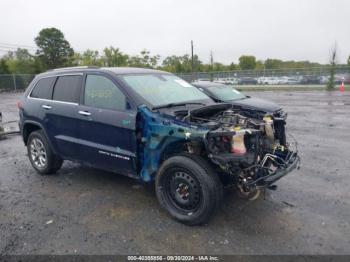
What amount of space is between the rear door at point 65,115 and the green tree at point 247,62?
6877 cm

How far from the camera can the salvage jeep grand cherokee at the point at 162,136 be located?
344 centimetres

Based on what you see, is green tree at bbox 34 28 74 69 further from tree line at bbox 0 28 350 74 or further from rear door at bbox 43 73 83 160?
rear door at bbox 43 73 83 160

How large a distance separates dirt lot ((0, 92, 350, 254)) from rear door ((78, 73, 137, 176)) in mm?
560

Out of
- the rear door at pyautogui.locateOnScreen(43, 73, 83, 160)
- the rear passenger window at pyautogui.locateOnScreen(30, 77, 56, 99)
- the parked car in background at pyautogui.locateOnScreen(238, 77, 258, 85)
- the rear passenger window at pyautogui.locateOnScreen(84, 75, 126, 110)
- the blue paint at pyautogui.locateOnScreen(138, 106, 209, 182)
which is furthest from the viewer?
the parked car in background at pyautogui.locateOnScreen(238, 77, 258, 85)

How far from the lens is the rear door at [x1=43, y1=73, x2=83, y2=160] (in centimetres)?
462

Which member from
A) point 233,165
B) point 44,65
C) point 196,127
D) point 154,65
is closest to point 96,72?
point 196,127

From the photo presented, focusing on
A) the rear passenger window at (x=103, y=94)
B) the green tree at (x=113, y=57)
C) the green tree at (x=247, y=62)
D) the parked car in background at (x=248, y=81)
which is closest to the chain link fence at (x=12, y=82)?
the green tree at (x=113, y=57)

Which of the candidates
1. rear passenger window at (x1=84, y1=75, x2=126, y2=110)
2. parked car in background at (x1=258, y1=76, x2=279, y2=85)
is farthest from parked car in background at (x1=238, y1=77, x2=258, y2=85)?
rear passenger window at (x1=84, y1=75, x2=126, y2=110)

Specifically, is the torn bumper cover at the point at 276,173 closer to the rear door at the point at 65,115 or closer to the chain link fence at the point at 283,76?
the rear door at the point at 65,115

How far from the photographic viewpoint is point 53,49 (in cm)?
5738

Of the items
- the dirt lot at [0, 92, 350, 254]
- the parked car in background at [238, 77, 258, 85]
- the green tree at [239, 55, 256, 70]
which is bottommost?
the dirt lot at [0, 92, 350, 254]

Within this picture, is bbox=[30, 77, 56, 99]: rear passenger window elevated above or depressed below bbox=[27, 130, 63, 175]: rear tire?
above

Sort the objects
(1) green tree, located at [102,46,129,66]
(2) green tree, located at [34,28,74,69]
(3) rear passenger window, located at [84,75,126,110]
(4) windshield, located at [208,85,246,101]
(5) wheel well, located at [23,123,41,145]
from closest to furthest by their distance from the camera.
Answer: (3) rear passenger window, located at [84,75,126,110]
(5) wheel well, located at [23,123,41,145]
(4) windshield, located at [208,85,246,101]
(1) green tree, located at [102,46,129,66]
(2) green tree, located at [34,28,74,69]

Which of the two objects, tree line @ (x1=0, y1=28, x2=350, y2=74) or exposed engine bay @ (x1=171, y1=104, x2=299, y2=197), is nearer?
exposed engine bay @ (x1=171, y1=104, x2=299, y2=197)
